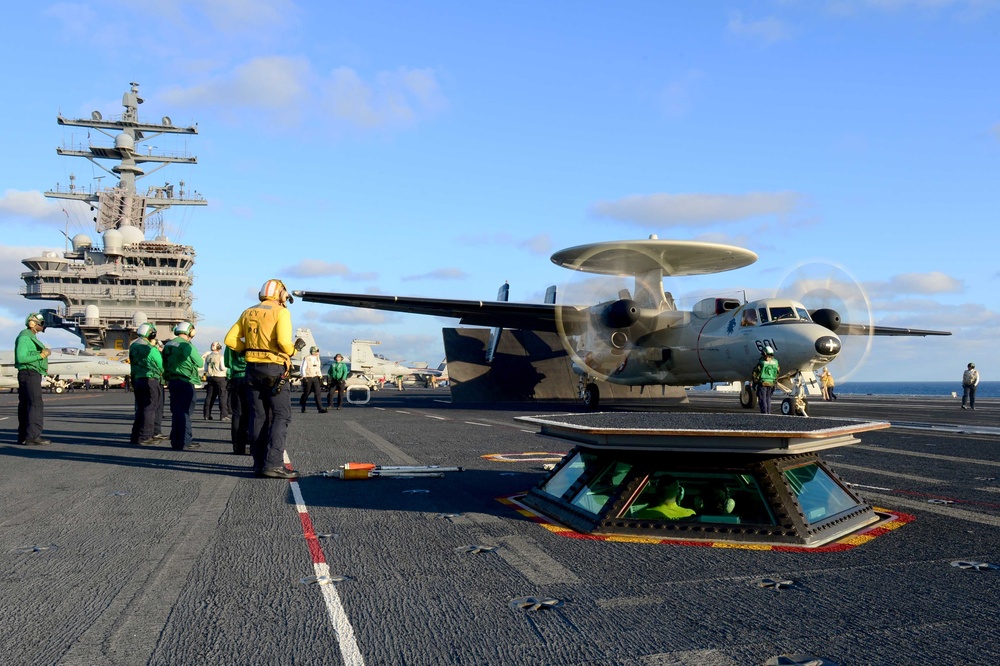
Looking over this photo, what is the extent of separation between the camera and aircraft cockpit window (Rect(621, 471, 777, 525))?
4816 millimetres

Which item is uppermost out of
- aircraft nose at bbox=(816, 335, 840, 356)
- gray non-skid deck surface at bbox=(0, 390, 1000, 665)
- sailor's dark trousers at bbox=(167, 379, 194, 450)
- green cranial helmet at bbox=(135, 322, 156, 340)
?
green cranial helmet at bbox=(135, 322, 156, 340)

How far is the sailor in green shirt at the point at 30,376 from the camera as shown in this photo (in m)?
11.3

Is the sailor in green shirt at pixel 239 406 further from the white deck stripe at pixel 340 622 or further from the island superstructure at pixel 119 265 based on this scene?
the island superstructure at pixel 119 265

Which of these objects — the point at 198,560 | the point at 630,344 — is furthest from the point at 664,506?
the point at 630,344

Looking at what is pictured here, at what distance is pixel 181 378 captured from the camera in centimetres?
1109

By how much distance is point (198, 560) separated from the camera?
4.30m

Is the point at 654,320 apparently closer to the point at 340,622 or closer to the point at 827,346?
the point at 827,346

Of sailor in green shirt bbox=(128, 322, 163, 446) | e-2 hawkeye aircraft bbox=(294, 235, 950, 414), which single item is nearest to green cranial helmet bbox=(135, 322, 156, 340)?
sailor in green shirt bbox=(128, 322, 163, 446)

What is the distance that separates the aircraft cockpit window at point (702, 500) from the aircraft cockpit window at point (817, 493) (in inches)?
11.9

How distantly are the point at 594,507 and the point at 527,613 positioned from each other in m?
1.98

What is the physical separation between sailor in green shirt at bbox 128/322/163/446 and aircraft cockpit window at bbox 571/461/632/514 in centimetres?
921

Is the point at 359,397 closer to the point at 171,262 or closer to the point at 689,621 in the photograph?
the point at 689,621

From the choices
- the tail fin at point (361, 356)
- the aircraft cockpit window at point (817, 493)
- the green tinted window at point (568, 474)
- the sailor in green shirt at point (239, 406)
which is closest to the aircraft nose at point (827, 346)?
the aircraft cockpit window at point (817, 493)

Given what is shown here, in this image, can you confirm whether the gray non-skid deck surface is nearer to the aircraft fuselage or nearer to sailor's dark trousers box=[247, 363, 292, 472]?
sailor's dark trousers box=[247, 363, 292, 472]
